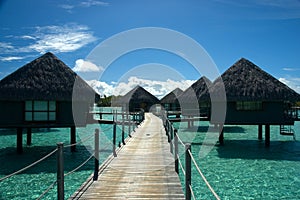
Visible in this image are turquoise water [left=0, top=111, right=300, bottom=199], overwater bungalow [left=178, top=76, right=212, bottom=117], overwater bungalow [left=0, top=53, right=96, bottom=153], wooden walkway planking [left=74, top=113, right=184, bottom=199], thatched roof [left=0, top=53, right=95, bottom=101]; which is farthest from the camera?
overwater bungalow [left=178, top=76, right=212, bottom=117]

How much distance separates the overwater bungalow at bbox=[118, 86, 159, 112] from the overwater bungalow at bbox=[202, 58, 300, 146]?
76.1 ft

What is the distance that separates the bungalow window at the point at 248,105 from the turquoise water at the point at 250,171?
235cm

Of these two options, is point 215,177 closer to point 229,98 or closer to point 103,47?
point 229,98

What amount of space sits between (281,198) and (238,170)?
331 centimetres

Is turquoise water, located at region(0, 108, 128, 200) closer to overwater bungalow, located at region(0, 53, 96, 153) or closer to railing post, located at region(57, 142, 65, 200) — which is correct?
overwater bungalow, located at region(0, 53, 96, 153)

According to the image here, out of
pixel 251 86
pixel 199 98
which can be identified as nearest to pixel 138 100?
pixel 199 98

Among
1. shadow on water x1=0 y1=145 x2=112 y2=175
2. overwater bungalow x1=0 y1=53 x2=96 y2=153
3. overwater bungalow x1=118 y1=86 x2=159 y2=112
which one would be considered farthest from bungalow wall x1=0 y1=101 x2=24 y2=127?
overwater bungalow x1=118 y1=86 x2=159 y2=112

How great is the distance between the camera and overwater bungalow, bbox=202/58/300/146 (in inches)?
705

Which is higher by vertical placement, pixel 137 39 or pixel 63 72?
pixel 137 39

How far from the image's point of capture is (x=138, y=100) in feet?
138

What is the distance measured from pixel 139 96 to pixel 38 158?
28496mm

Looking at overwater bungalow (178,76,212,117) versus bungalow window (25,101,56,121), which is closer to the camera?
bungalow window (25,101,56,121)

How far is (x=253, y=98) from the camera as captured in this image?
58.5 ft

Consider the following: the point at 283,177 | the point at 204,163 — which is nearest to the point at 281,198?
the point at 283,177
